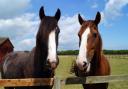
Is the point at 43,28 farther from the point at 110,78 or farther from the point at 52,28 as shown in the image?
the point at 110,78

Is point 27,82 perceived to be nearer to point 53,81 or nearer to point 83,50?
point 53,81

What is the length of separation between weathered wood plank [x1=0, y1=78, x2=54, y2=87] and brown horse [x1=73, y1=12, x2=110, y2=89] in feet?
2.48

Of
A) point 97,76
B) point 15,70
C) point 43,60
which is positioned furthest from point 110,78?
point 15,70

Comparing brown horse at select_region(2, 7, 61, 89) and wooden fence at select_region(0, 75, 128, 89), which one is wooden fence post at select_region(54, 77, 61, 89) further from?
brown horse at select_region(2, 7, 61, 89)

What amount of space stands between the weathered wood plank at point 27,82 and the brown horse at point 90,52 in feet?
2.48

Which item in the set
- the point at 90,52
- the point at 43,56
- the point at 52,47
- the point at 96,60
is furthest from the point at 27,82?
the point at 96,60

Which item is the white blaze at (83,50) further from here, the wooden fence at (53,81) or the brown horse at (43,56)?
the wooden fence at (53,81)

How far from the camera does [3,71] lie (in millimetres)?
10562

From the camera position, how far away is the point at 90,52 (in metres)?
7.77

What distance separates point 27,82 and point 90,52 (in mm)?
1549

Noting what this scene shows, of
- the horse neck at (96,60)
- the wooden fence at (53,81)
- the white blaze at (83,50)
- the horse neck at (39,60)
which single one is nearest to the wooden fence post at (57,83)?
the wooden fence at (53,81)

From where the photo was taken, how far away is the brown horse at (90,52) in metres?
7.44

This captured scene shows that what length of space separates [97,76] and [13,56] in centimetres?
338

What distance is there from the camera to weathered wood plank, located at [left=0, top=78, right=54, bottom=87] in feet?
24.2
